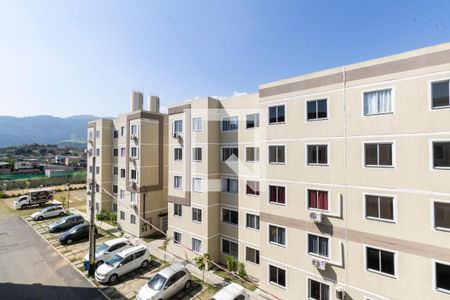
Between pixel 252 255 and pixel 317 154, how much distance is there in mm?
8748

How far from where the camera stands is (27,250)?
67.3 ft

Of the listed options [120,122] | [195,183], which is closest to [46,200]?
[120,122]

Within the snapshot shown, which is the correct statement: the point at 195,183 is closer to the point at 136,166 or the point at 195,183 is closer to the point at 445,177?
the point at 136,166

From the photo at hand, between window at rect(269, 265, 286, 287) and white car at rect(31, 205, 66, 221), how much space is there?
30278 millimetres

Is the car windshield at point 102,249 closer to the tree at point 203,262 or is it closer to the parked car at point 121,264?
the parked car at point 121,264

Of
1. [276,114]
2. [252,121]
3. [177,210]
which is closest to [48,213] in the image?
[177,210]

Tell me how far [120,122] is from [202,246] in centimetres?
1801

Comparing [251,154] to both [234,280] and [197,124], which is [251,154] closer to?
[197,124]

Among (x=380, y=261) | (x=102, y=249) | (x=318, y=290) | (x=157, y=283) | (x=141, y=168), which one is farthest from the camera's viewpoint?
(x=141, y=168)

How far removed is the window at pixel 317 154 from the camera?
1238 cm

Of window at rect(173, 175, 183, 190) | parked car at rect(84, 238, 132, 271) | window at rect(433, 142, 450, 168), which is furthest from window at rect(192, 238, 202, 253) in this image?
window at rect(433, 142, 450, 168)

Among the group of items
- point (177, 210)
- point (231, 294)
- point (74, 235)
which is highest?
point (177, 210)

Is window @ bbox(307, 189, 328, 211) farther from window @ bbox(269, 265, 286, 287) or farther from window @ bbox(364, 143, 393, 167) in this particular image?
window @ bbox(269, 265, 286, 287)

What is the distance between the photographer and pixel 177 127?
1975 cm
